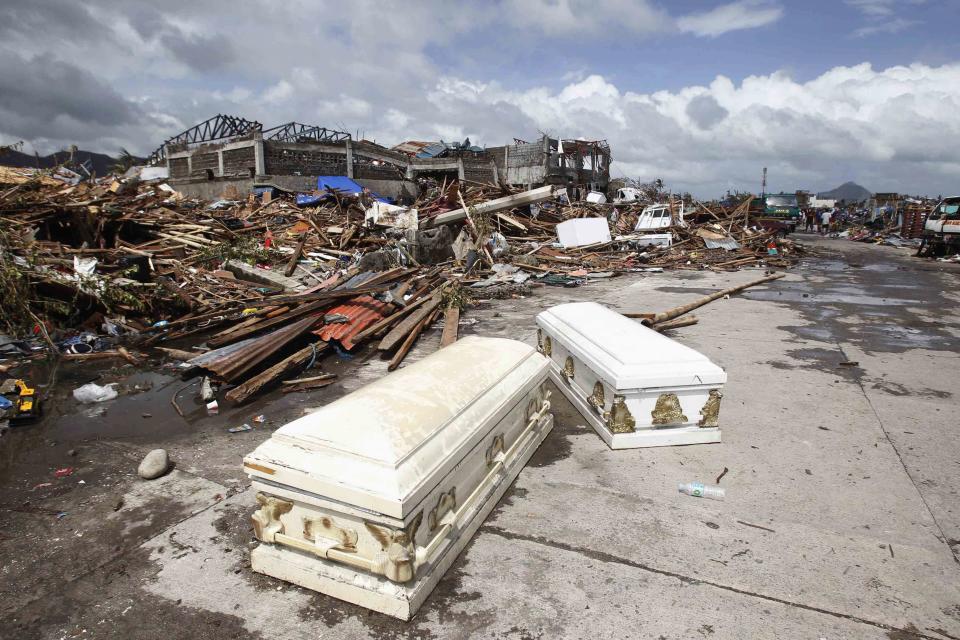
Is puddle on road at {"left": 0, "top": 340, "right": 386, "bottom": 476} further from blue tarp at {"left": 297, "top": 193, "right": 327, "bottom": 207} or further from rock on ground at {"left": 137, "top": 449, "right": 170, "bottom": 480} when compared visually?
blue tarp at {"left": 297, "top": 193, "right": 327, "bottom": 207}

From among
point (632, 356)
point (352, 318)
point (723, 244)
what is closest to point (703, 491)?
point (632, 356)

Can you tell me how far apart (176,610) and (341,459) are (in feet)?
3.51

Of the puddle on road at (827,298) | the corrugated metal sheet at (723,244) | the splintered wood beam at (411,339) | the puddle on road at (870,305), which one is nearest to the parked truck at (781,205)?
the corrugated metal sheet at (723,244)

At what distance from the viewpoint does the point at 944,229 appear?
56.4 ft

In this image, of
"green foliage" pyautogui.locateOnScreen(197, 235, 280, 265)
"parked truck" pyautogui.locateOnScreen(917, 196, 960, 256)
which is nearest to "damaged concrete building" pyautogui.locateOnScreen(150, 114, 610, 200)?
"green foliage" pyautogui.locateOnScreen(197, 235, 280, 265)

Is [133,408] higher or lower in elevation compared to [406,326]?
lower

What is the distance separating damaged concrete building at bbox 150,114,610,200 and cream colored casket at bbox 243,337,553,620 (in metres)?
18.3

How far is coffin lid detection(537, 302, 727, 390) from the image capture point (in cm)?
371

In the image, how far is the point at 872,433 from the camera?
402cm

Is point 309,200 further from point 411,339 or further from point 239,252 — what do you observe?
point 411,339

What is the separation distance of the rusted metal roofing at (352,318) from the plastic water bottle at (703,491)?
14.4ft

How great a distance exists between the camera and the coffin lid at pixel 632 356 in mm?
3705

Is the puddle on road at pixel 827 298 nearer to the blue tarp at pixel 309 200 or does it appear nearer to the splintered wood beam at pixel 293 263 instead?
the splintered wood beam at pixel 293 263

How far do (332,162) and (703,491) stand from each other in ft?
91.2
